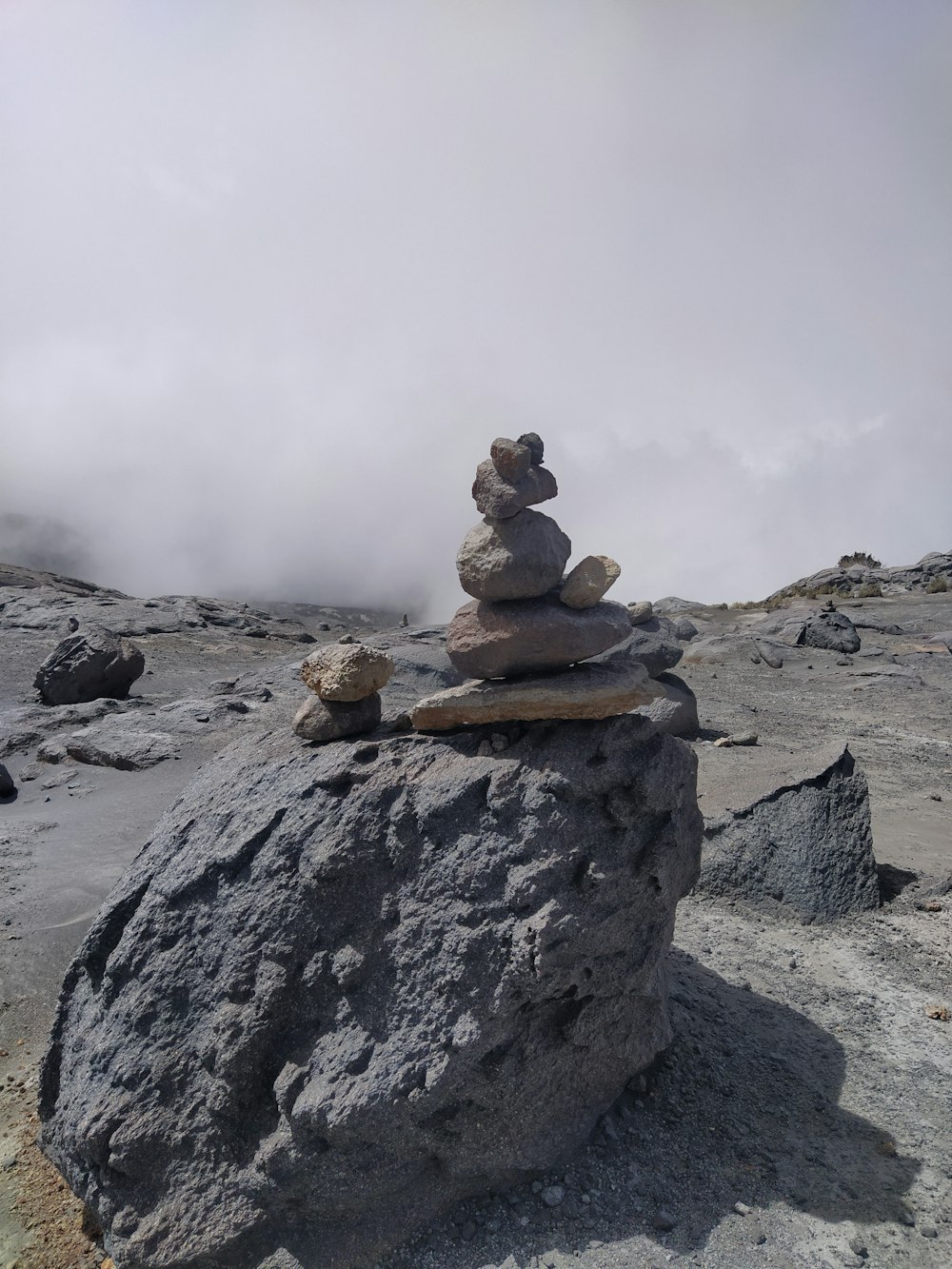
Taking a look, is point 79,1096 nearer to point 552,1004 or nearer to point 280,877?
point 280,877

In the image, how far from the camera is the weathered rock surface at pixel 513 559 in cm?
372

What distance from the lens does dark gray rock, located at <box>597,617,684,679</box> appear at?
11406 mm

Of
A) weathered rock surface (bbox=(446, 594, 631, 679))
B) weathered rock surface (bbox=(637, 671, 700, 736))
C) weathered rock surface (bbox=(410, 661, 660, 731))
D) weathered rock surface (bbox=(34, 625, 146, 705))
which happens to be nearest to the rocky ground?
weathered rock surface (bbox=(637, 671, 700, 736))

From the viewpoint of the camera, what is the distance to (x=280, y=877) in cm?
363

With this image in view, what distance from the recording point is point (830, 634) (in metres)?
18.5

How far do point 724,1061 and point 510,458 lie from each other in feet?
10.5

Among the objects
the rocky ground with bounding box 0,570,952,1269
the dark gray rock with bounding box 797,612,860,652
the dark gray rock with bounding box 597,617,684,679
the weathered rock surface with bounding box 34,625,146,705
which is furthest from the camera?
the dark gray rock with bounding box 797,612,860,652

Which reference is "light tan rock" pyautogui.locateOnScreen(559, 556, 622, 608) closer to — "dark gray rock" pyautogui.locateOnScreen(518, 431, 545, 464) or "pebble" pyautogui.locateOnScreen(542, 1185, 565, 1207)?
"dark gray rock" pyautogui.locateOnScreen(518, 431, 545, 464)

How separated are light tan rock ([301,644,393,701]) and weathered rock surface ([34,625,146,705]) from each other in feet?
32.1

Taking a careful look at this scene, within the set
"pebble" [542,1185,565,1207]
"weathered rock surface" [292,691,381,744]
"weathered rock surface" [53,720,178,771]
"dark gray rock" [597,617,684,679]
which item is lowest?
"pebble" [542,1185,565,1207]

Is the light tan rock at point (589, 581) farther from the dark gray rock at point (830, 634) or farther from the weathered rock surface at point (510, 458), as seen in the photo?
the dark gray rock at point (830, 634)

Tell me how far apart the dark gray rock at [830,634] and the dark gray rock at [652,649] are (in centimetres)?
811

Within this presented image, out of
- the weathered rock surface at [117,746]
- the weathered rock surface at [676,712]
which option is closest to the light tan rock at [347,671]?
the weathered rock surface at [117,746]

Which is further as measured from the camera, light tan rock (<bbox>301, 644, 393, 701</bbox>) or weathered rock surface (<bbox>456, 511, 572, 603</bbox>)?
light tan rock (<bbox>301, 644, 393, 701</bbox>)
